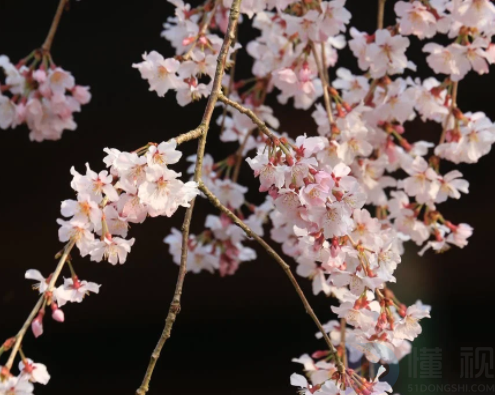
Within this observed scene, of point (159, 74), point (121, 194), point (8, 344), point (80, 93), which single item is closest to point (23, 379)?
point (8, 344)

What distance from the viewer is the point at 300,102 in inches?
57.7

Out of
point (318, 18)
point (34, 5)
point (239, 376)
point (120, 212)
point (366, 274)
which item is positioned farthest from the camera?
point (239, 376)

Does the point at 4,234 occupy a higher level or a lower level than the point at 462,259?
lower

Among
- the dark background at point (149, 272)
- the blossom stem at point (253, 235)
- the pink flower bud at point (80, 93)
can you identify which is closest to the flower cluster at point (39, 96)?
the pink flower bud at point (80, 93)

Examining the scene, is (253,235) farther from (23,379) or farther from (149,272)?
(149,272)

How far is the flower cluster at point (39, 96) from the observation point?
129cm

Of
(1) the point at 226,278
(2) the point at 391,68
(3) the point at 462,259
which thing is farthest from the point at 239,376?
(2) the point at 391,68

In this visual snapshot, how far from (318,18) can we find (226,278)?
136 centimetres

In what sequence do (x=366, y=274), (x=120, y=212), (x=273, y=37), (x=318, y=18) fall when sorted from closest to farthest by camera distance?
(x=120, y=212)
(x=366, y=274)
(x=318, y=18)
(x=273, y=37)

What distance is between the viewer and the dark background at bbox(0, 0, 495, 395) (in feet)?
7.22

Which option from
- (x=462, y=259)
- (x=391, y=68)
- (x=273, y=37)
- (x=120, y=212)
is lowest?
(x=120, y=212)

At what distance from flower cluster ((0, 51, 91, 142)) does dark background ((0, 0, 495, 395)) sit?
0.82 m

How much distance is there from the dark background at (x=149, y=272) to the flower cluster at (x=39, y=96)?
82 centimetres

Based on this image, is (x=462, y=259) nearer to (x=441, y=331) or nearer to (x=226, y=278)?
(x=441, y=331)
